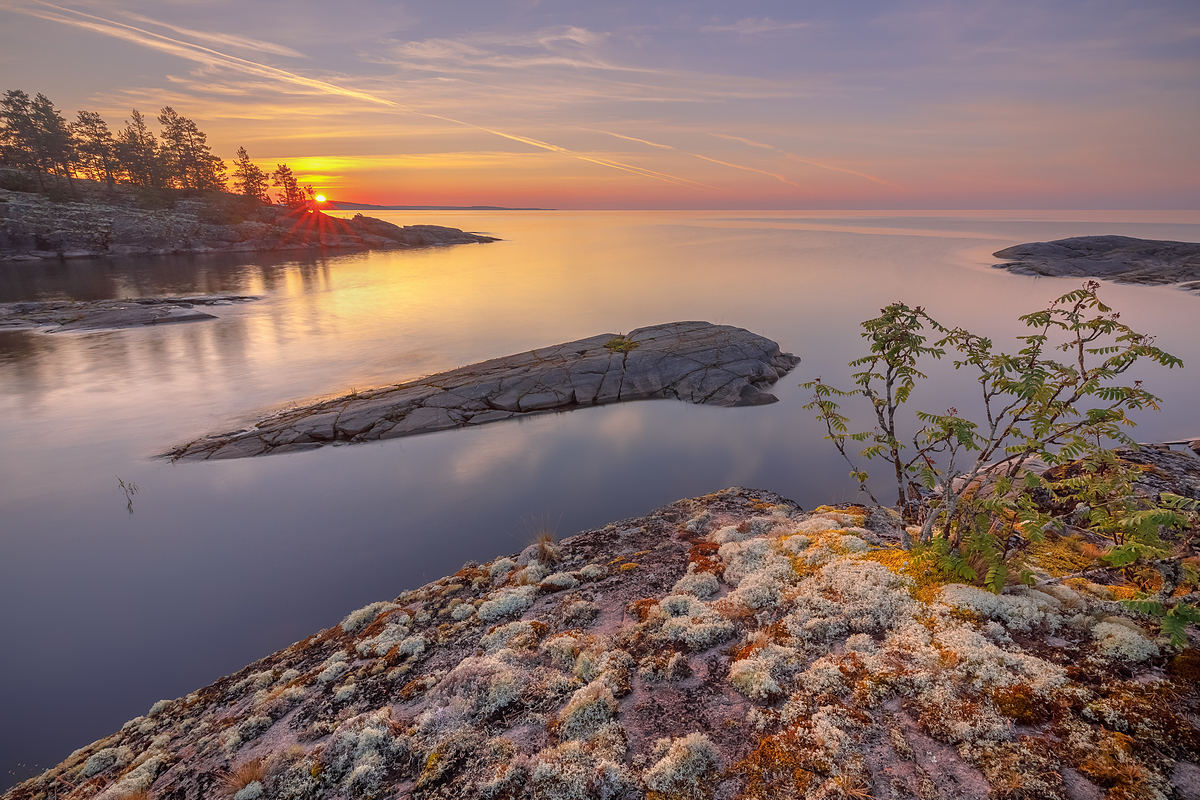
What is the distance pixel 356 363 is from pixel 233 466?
57.0 feet

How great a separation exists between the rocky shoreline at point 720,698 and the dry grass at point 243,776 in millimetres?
32

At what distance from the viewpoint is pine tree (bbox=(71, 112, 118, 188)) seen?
121 m

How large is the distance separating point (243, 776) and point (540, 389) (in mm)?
21268

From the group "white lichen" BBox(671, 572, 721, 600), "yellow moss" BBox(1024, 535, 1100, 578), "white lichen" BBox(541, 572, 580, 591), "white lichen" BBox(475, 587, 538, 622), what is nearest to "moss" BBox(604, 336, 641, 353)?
"white lichen" BBox(541, 572, 580, 591)

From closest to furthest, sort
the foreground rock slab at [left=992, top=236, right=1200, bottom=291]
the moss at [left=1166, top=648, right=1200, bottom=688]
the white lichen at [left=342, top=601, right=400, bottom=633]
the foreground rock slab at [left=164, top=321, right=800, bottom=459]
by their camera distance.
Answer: the moss at [left=1166, top=648, right=1200, bottom=688] → the white lichen at [left=342, top=601, right=400, bottom=633] → the foreground rock slab at [left=164, top=321, right=800, bottom=459] → the foreground rock slab at [left=992, top=236, right=1200, bottom=291]

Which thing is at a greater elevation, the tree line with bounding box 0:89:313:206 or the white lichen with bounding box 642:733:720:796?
the tree line with bounding box 0:89:313:206

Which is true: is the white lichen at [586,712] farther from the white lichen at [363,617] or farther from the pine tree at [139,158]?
the pine tree at [139,158]

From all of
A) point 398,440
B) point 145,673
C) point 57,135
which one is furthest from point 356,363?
point 57,135

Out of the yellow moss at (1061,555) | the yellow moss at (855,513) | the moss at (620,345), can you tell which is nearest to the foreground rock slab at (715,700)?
the yellow moss at (855,513)

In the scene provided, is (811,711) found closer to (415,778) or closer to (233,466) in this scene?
(415,778)

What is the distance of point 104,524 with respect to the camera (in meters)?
17.4

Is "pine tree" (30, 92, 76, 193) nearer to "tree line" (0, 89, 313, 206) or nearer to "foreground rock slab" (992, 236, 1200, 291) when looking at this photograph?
"tree line" (0, 89, 313, 206)

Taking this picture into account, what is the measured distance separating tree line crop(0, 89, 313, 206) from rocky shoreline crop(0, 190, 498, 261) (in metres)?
15.7

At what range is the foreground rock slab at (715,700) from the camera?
5.18 metres
